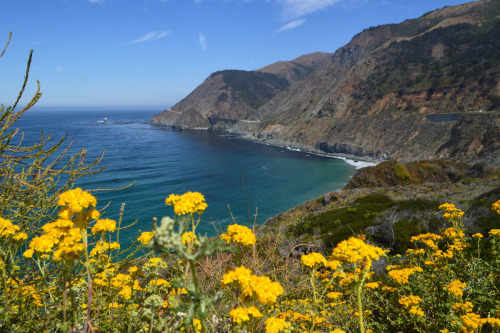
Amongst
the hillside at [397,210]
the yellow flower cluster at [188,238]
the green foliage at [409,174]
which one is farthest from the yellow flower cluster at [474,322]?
the green foliage at [409,174]

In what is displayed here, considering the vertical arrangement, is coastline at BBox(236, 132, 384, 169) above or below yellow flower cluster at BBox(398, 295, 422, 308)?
below

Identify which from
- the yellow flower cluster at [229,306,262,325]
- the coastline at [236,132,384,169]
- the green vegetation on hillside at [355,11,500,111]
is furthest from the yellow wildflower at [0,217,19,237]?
the green vegetation on hillside at [355,11,500,111]

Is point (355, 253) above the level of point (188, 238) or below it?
below

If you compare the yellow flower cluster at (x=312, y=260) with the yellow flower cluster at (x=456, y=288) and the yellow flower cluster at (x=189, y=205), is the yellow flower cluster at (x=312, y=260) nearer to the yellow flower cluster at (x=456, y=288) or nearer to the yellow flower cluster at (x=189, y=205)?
the yellow flower cluster at (x=189, y=205)

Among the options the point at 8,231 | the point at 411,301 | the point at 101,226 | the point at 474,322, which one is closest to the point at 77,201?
the point at 101,226

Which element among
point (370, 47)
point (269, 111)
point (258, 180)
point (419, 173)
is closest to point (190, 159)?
point (258, 180)

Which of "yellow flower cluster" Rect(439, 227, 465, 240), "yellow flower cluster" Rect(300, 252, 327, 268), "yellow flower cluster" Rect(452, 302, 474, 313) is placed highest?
"yellow flower cluster" Rect(300, 252, 327, 268)

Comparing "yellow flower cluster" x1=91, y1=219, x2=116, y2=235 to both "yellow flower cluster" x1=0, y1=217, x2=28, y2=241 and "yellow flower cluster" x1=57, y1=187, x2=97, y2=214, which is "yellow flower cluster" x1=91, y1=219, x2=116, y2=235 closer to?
"yellow flower cluster" x1=57, y1=187, x2=97, y2=214

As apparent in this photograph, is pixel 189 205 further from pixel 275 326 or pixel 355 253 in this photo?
pixel 355 253

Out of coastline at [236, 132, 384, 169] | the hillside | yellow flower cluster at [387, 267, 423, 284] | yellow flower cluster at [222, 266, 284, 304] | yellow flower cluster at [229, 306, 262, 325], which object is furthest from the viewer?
coastline at [236, 132, 384, 169]
